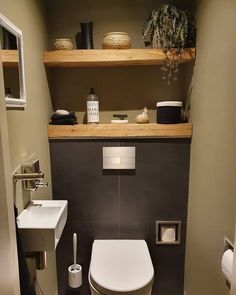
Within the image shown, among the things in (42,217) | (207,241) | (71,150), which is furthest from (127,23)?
(207,241)

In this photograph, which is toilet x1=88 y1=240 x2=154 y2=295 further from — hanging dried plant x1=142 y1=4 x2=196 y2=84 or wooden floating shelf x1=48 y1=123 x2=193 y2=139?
hanging dried plant x1=142 y1=4 x2=196 y2=84

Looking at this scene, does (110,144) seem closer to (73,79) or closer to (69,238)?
(73,79)

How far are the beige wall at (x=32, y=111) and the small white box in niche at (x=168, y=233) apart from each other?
899 mm

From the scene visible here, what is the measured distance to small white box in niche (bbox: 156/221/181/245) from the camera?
6.93 ft

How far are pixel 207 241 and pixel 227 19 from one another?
1.29 m

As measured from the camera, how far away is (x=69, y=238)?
2.14 meters

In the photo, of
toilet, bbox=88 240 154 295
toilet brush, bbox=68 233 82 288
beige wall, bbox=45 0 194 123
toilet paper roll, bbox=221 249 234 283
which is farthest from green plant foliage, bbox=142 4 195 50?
toilet brush, bbox=68 233 82 288

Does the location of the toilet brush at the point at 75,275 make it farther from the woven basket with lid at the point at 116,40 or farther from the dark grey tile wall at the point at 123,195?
the woven basket with lid at the point at 116,40

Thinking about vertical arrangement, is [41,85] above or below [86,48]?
below

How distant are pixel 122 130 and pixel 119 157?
222mm

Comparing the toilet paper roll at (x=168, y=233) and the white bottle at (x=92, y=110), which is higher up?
the white bottle at (x=92, y=110)

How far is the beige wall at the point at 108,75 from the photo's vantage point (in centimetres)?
195

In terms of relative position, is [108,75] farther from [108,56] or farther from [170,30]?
[170,30]

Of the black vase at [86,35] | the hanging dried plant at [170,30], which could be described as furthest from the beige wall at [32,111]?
the hanging dried plant at [170,30]
